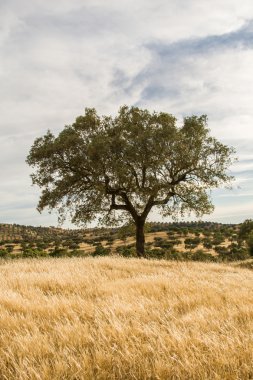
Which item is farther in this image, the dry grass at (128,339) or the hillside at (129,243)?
the hillside at (129,243)

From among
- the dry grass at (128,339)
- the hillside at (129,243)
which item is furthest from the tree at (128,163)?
the dry grass at (128,339)

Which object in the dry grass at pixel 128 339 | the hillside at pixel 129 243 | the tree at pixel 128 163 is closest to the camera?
the dry grass at pixel 128 339

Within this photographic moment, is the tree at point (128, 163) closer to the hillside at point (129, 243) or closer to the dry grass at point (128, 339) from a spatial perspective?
the hillside at point (129, 243)

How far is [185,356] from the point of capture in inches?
158

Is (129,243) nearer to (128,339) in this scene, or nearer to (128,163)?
(128,163)

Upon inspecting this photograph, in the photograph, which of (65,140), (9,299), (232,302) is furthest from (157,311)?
(65,140)

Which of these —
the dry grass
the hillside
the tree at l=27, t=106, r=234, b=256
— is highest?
the tree at l=27, t=106, r=234, b=256

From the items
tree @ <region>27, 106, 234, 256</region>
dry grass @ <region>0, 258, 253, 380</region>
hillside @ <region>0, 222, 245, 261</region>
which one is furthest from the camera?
hillside @ <region>0, 222, 245, 261</region>

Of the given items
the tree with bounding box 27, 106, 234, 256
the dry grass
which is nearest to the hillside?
the tree with bounding box 27, 106, 234, 256

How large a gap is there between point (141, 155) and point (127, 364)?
21.8m

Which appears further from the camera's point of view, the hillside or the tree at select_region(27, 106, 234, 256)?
the hillside

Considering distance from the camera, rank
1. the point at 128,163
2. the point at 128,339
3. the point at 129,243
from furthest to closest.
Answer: the point at 129,243 → the point at 128,163 → the point at 128,339

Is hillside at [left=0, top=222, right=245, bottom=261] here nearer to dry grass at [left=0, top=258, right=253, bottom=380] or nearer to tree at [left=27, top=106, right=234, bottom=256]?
tree at [left=27, top=106, right=234, bottom=256]

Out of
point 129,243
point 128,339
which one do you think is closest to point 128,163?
point 128,339
